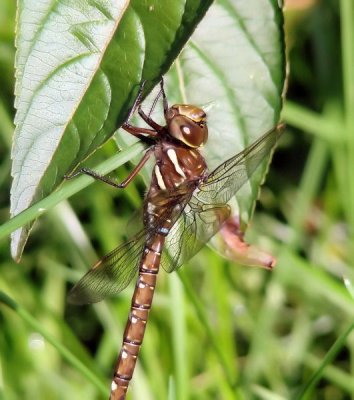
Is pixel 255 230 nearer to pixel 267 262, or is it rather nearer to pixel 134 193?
pixel 134 193

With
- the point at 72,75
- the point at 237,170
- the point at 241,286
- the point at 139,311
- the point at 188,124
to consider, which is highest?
the point at 72,75

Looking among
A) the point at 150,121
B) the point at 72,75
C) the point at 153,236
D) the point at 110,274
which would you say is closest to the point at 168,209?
the point at 153,236

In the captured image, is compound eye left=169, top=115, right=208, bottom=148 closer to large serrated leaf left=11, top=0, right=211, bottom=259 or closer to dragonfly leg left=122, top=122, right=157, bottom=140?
dragonfly leg left=122, top=122, right=157, bottom=140

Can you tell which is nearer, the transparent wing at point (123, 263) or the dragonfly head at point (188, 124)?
the dragonfly head at point (188, 124)

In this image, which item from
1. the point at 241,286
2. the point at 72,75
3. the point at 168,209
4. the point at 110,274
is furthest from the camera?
the point at 241,286

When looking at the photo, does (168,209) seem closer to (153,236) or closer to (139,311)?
(153,236)

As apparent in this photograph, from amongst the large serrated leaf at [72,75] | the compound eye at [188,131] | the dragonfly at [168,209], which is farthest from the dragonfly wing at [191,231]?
the large serrated leaf at [72,75]

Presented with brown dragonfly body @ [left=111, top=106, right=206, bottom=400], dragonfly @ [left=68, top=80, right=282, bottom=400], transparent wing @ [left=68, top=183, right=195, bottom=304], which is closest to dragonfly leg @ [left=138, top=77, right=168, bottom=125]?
dragonfly @ [left=68, top=80, right=282, bottom=400]

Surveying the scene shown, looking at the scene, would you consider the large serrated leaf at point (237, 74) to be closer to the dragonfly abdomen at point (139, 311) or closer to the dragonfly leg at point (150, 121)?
the dragonfly leg at point (150, 121)
